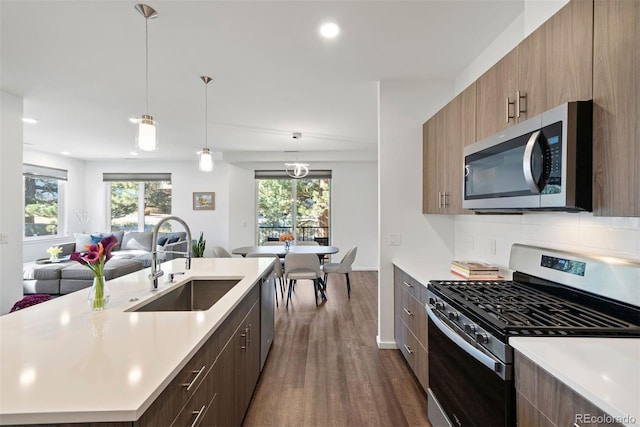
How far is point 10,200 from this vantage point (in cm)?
345

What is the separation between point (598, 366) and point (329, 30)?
2.30 m

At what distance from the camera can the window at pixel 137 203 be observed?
800 centimetres

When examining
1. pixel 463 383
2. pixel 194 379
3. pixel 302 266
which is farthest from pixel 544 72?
pixel 302 266

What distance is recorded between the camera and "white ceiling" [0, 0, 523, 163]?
205 cm

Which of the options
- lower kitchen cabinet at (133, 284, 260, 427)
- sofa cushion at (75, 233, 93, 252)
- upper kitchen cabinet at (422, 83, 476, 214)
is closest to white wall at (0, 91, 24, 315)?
lower kitchen cabinet at (133, 284, 260, 427)

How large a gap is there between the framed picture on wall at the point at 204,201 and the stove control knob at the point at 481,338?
24.4 feet

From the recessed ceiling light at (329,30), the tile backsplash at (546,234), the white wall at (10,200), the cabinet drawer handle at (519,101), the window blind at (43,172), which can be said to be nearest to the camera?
the tile backsplash at (546,234)

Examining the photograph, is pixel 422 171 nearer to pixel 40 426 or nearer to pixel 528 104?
pixel 528 104

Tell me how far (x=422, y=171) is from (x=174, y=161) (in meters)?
6.78

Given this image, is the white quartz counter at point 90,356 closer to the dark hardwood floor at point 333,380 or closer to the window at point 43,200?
the dark hardwood floor at point 333,380

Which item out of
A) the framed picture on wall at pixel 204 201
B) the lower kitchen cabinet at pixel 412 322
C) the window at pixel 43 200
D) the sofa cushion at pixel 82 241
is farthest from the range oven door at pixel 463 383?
the window at pixel 43 200

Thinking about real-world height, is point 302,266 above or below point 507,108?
below

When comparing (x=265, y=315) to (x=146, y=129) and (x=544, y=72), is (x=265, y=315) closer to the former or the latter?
(x=146, y=129)

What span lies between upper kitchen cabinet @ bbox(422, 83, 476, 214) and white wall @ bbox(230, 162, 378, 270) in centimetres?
420
